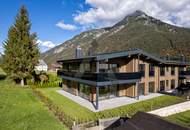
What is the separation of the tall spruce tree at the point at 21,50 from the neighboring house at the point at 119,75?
849cm

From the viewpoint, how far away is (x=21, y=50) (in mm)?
35344

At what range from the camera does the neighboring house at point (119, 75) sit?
69.2 ft

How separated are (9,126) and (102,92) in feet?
38.7

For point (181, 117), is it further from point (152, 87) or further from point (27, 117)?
point (27, 117)

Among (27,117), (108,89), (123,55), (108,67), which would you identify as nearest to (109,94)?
(108,89)

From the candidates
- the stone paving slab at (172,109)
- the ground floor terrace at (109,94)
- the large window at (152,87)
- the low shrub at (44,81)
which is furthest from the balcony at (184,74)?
the low shrub at (44,81)

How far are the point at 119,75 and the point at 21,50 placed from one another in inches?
841

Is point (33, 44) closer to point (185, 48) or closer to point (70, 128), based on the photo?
point (70, 128)

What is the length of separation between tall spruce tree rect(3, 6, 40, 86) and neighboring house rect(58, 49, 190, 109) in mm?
8489

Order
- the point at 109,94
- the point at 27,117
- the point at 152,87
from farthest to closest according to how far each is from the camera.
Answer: the point at 152,87, the point at 109,94, the point at 27,117

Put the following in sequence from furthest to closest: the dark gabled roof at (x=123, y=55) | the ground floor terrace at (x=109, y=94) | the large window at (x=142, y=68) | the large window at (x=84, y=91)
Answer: the large window at (x=142, y=68) → the large window at (x=84, y=91) → the ground floor terrace at (x=109, y=94) → the dark gabled roof at (x=123, y=55)

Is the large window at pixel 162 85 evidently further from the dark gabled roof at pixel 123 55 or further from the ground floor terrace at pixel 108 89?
the dark gabled roof at pixel 123 55

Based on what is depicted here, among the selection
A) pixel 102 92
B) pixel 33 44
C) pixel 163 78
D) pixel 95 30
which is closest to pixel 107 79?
pixel 102 92

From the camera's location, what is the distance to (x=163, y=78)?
29984 mm
